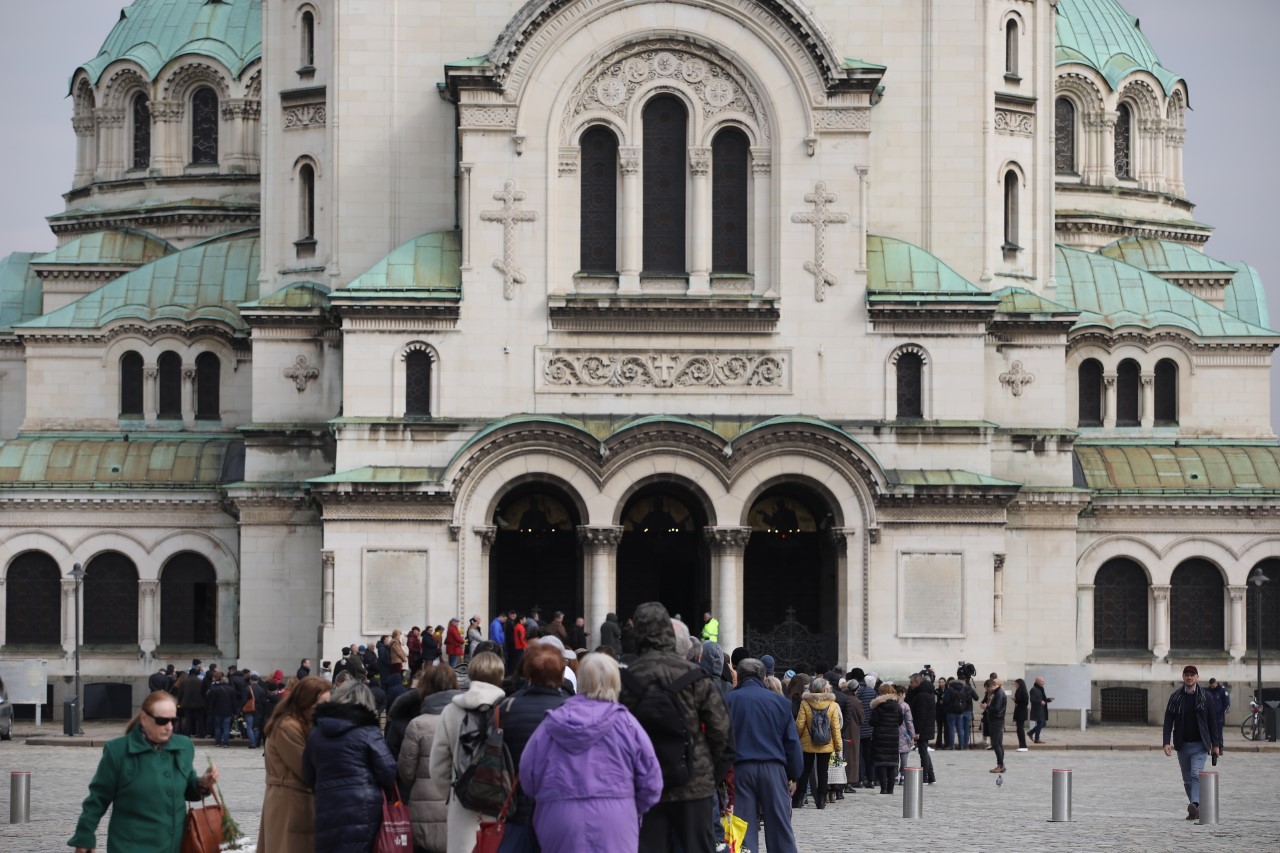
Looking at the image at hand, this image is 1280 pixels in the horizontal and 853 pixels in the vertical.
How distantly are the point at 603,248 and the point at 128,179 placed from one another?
74.2 ft

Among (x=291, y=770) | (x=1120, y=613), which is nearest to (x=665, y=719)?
(x=291, y=770)

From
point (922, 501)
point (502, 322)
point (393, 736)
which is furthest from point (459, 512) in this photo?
point (393, 736)

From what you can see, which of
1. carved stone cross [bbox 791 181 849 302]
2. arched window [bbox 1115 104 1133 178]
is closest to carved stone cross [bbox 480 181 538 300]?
carved stone cross [bbox 791 181 849 302]

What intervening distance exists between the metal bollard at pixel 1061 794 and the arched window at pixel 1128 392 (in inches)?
1287

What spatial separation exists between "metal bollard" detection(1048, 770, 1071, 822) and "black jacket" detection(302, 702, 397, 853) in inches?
565

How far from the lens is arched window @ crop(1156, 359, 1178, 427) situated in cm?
6322

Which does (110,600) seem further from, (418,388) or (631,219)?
(631,219)

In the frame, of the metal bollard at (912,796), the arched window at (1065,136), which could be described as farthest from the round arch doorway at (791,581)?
the metal bollard at (912,796)

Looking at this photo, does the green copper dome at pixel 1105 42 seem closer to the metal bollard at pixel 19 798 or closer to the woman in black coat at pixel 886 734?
the woman in black coat at pixel 886 734

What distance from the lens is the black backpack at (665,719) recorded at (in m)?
19.7

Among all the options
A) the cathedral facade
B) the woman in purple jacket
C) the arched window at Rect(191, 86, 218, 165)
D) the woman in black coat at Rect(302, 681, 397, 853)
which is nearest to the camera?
the woman in purple jacket

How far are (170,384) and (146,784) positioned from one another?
45718mm

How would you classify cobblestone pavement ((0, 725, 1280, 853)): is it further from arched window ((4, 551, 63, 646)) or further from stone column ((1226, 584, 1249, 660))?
arched window ((4, 551, 63, 646))

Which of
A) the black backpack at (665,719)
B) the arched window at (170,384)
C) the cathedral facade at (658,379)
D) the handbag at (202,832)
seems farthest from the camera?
the arched window at (170,384)
